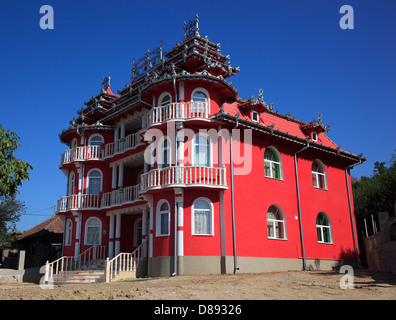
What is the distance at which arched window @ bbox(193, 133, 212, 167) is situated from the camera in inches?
794

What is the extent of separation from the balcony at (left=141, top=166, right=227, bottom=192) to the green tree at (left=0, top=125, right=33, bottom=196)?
7.91 m

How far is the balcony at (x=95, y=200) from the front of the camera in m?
24.2

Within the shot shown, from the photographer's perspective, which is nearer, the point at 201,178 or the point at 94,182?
the point at 201,178

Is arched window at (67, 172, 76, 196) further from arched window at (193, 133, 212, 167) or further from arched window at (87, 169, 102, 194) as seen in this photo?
arched window at (193, 133, 212, 167)

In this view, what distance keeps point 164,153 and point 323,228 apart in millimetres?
11477

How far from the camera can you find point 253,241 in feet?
66.2

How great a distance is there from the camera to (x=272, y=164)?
23.0 metres

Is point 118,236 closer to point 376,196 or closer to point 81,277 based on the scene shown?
point 81,277

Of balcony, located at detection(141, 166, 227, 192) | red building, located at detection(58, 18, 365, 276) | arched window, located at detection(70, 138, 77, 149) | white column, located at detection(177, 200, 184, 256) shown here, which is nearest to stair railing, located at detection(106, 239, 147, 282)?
red building, located at detection(58, 18, 365, 276)

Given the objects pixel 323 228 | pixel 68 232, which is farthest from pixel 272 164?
pixel 68 232

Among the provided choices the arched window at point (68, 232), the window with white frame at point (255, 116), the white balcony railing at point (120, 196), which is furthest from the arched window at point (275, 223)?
the arched window at point (68, 232)

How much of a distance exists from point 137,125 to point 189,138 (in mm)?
7612
